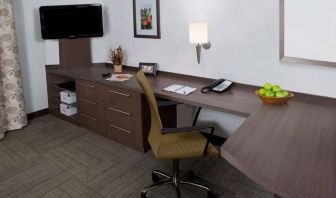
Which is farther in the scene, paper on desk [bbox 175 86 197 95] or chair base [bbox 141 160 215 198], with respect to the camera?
paper on desk [bbox 175 86 197 95]

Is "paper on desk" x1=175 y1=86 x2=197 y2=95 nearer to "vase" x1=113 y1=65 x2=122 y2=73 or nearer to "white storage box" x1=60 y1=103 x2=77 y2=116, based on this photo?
"vase" x1=113 y1=65 x2=122 y2=73

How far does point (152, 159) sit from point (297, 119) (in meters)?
1.46

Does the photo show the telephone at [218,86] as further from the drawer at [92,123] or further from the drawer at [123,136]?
the drawer at [92,123]

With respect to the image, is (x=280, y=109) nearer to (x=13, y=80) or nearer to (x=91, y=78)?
(x=91, y=78)

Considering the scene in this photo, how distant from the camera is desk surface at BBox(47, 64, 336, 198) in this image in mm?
1131

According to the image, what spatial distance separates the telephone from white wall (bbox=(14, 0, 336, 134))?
0.12 m

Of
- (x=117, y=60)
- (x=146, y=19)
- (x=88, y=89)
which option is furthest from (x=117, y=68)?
(x=146, y=19)

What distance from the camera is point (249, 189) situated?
7.72 ft

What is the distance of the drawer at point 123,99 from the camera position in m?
2.79

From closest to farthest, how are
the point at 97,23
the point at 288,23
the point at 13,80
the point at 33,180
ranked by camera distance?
the point at 288,23 → the point at 33,180 → the point at 13,80 → the point at 97,23

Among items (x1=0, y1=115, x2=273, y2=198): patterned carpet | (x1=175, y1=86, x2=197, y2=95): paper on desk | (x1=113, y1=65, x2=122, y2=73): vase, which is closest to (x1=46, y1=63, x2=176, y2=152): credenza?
(x1=0, y1=115, x2=273, y2=198): patterned carpet

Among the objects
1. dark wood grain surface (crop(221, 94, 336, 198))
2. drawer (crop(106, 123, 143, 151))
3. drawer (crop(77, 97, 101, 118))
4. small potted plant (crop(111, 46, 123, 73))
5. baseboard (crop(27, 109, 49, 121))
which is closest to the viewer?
dark wood grain surface (crop(221, 94, 336, 198))

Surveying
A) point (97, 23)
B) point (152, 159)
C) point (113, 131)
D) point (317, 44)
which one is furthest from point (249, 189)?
point (97, 23)

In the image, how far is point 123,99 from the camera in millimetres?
2900
